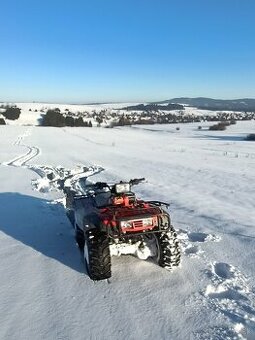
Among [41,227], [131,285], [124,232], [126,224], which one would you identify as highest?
[126,224]

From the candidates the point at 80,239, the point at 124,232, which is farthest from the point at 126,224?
the point at 80,239

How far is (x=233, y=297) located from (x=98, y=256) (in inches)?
71.3

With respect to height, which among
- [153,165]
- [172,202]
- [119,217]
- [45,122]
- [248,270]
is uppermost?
[119,217]

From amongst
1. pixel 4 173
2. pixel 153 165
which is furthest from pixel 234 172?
pixel 4 173

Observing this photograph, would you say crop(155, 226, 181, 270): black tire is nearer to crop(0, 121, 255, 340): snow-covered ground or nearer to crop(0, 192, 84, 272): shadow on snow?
crop(0, 121, 255, 340): snow-covered ground

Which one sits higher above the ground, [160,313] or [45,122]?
[160,313]

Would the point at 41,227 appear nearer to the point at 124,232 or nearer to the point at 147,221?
the point at 124,232

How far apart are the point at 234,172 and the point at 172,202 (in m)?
7.61

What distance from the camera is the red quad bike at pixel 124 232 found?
230 inches

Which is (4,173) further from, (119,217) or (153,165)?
(119,217)

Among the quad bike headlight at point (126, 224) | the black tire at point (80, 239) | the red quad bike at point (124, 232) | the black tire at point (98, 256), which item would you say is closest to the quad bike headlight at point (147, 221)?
the red quad bike at point (124, 232)

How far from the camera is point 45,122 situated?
104438 mm

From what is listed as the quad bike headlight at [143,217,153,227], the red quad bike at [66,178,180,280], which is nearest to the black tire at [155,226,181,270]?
the red quad bike at [66,178,180,280]

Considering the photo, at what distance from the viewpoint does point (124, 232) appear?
19.4 feet
